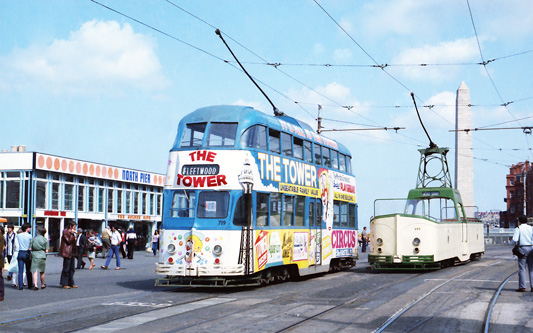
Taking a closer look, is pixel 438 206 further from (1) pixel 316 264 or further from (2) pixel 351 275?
(1) pixel 316 264

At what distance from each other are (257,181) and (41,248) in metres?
5.36

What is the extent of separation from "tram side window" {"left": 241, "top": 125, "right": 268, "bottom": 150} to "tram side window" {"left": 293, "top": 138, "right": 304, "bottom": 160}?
1869mm

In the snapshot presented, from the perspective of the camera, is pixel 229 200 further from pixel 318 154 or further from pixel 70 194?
pixel 70 194

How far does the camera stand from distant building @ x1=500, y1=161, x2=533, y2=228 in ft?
361

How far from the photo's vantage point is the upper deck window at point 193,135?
15.7m

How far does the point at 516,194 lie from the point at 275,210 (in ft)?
351

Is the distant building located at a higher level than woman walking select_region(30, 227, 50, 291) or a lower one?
higher

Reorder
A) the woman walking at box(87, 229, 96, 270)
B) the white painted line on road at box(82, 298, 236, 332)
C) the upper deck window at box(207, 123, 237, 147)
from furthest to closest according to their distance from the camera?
the woman walking at box(87, 229, 96, 270) < the upper deck window at box(207, 123, 237, 147) < the white painted line on road at box(82, 298, 236, 332)

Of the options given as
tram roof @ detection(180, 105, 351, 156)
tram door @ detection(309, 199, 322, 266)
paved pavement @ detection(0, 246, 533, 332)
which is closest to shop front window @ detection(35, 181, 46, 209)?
paved pavement @ detection(0, 246, 533, 332)

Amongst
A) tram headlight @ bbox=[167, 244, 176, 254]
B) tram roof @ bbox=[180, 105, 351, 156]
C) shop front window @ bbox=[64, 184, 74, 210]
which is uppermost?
tram roof @ bbox=[180, 105, 351, 156]

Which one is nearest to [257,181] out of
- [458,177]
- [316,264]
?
[316,264]

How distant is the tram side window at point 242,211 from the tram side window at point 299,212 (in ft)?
9.47

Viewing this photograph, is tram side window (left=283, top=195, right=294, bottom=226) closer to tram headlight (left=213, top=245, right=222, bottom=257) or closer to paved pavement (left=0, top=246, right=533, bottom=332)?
paved pavement (left=0, top=246, right=533, bottom=332)

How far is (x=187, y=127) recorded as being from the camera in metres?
16.0
